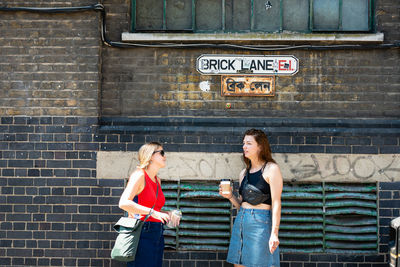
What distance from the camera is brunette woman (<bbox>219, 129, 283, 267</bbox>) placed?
4.11 m

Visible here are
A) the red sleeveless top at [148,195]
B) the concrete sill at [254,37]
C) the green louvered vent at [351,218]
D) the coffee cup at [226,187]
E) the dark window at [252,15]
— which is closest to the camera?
the red sleeveless top at [148,195]

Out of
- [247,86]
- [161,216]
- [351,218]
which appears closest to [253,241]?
[161,216]

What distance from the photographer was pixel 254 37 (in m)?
5.76

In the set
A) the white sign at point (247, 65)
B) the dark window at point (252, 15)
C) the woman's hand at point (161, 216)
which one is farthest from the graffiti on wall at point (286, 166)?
the woman's hand at point (161, 216)

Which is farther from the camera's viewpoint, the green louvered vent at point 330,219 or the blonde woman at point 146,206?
the green louvered vent at point 330,219

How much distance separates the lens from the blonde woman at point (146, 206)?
3787 millimetres

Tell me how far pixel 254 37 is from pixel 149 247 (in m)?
3.26

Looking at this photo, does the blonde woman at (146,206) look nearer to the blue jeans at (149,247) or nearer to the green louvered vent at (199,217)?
the blue jeans at (149,247)

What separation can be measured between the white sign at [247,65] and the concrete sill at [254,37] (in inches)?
9.5

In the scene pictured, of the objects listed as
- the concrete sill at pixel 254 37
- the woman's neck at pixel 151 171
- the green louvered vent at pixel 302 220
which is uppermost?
the concrete sill at pixel 254 37

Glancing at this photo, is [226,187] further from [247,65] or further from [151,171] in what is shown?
[247,65]

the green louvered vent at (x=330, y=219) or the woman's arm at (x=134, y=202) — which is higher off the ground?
the woman's arm at (x=134, y=202)

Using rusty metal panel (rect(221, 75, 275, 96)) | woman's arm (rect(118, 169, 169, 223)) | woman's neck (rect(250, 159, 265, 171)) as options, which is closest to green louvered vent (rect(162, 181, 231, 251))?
rusty metal panel (rect(221, 75, 275, 96))

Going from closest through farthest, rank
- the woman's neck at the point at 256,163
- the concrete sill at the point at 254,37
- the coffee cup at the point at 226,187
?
the coffee cup at the point at 226,187 → the woman's neck at the point at 256,163 → the concrete sill at the point at 254,37
